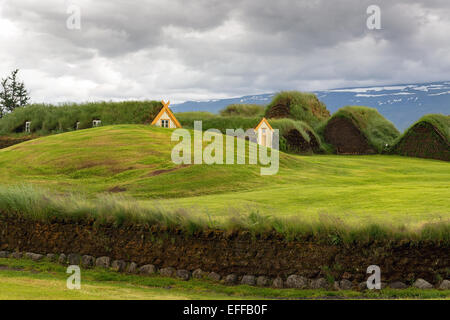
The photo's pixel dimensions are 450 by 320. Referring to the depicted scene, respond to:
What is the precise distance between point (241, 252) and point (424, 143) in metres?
34.6

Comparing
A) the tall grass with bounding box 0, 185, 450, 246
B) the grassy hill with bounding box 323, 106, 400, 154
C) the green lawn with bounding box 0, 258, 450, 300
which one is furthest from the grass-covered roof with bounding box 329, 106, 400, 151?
the green lawn with bounding box 0, 258, 450, 300

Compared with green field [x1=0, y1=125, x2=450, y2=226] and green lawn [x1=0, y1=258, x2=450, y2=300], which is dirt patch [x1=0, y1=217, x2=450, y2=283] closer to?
green lawn [x1=0, y1=258, x2=450, y2=300]

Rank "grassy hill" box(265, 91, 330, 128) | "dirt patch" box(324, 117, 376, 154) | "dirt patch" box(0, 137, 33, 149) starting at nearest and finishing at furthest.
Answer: "dirt patch" box(0, 137, 33, 149) < "dirt patch" box(324, 117, 376, 154) < "grassy hill" box(265, 91, 330, 128)

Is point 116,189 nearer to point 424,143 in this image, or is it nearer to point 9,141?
point 9,141

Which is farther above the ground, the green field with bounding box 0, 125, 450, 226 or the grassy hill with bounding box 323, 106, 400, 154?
the grassy hill with bounding box 323, 106, 400, 154

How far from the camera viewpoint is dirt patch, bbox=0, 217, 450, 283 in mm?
11469

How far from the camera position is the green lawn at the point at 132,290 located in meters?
9.64

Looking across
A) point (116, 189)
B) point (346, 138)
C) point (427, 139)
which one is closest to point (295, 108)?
point (346, 138)

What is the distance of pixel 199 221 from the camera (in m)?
13.0

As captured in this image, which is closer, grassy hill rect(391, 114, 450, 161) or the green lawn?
the green lawn

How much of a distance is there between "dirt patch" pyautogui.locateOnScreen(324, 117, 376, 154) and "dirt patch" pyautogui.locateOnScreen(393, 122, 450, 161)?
2.92 metres
